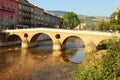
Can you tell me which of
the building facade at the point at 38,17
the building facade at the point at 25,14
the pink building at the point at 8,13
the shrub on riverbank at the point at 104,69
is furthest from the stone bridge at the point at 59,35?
the building facade at the point at 38,17

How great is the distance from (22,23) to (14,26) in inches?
352

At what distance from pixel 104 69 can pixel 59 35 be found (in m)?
49.7

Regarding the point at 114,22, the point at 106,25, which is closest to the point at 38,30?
the point at 114,22

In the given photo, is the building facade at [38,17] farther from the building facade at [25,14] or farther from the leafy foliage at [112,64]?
the leafy foliage at [112,64]

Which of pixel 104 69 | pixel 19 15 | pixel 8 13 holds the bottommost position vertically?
pixel 104 69

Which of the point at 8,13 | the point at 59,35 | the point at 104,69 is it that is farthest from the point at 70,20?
the point at 104,69

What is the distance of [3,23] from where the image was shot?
8019 centimetres

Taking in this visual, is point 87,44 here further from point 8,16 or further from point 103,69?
point 103,69

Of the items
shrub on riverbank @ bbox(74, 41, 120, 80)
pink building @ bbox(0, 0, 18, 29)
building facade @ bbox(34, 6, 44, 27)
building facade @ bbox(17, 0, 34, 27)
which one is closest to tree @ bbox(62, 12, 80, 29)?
building facade @ bbox(34, 6, 44, 27)

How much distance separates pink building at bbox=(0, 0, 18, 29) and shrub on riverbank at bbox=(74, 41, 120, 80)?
63.7 metres

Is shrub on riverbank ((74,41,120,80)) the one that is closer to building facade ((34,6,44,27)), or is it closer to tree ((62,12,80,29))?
building facade ((34,6,44,27))

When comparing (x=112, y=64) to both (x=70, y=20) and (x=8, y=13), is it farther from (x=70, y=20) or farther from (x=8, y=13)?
(x=70, y=20)

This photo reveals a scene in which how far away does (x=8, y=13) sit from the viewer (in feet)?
273

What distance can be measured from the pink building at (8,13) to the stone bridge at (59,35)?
7301mm
